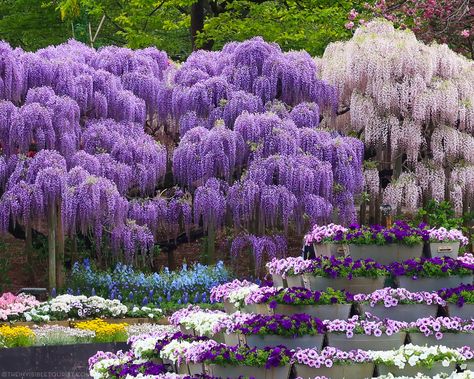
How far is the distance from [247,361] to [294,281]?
5.33 ft

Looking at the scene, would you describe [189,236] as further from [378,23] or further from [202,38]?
[202,38]

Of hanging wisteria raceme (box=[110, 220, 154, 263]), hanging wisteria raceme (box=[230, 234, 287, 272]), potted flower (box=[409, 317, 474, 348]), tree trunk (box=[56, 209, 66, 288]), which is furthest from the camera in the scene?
hanging wisteria raceme (box=[230, 234, 287, 272])

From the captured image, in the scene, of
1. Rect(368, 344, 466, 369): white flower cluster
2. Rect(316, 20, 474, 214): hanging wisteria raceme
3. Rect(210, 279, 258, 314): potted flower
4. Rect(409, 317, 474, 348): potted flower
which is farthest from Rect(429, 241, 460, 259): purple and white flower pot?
Rect(316, 20, 474, 214): hanging wisteria raceme

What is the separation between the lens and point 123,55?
2070 centimetres

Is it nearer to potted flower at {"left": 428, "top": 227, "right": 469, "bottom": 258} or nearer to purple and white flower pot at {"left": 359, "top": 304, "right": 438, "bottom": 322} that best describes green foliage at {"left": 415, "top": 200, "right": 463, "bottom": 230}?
potted flower at {"left": 428, "top": 227, "right": 469, "bottom": 258}

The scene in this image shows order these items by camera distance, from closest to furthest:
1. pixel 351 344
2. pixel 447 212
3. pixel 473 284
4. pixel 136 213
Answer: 1. pixel 351 344
2. pixel 473 284
3. pixel 136 213
4. pixel 447 212

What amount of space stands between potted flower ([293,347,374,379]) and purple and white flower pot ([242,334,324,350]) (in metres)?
0.11

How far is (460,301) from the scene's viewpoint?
902 cm

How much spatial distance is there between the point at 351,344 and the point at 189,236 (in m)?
11.2

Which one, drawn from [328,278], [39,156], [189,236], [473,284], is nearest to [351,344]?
[328,278]

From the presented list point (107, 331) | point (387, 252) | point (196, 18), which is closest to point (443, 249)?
point (387, 252)

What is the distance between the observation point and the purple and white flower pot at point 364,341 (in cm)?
876

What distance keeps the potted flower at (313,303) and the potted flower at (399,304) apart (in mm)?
153

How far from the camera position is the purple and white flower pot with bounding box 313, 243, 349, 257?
9.84 metres
